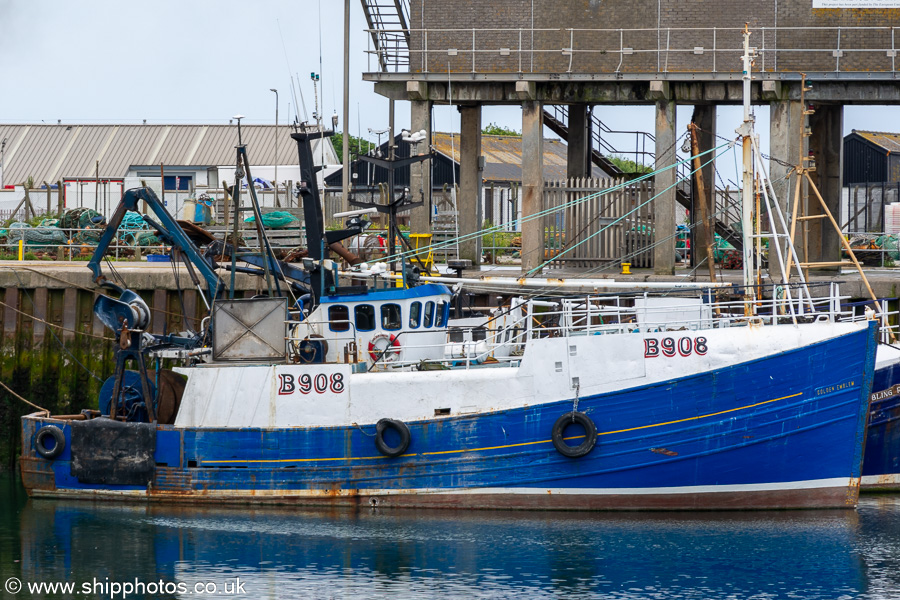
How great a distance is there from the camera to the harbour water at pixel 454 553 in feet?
55.2

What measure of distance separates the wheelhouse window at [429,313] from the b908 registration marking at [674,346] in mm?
3856

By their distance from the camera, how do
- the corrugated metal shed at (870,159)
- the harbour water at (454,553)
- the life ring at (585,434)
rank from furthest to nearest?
1. the corrugated metal shed at (870,159)
2. the life ring at (585,434)
3. the harbour water at (454,553)

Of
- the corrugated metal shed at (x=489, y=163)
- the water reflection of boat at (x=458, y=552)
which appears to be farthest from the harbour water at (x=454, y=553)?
the corrugated metal shed at (x=489, y=163)

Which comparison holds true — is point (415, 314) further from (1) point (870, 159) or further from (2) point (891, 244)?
(1) point (870, 159)

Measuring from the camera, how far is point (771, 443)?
1961 centimetres

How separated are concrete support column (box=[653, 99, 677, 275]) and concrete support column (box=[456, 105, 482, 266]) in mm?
4234

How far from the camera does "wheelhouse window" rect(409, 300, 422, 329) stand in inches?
842

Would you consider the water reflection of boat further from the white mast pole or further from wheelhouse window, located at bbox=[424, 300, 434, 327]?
the white mast pole

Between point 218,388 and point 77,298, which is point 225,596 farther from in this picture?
point 77,298

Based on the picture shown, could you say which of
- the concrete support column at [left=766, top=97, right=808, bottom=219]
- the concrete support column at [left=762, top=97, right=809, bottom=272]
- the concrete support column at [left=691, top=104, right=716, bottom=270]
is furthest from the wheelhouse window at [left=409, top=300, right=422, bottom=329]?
the concrete support column at [left=691, top=104, right=716, bottom=270]

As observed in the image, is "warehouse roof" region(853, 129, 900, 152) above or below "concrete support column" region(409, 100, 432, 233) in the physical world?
above

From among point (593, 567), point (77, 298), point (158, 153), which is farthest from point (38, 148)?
point (593, 567)

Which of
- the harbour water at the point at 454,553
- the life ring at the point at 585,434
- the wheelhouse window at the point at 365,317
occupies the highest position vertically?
the wheelhouse window at the point at 365,317

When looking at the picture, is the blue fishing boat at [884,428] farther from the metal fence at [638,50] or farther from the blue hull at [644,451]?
the metal fence at [638,50]
